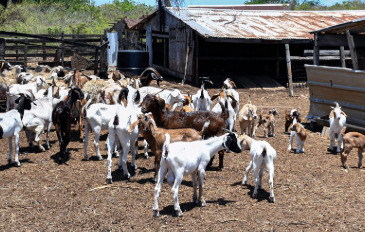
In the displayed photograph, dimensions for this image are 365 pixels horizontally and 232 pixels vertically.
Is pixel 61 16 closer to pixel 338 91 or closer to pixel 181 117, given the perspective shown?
pixel 338 91

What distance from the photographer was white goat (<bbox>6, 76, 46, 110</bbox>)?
1423 cm

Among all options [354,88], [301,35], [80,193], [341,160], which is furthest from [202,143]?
[301,35]

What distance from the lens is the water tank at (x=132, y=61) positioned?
19.6 m

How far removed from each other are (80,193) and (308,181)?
4.33 meters

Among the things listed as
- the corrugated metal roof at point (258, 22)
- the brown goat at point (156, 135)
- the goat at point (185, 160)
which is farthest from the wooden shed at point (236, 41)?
the goat at point (185, 160)

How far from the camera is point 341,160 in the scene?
435 inches

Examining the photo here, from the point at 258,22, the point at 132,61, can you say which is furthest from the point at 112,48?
the point at 132,61

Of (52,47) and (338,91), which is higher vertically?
(52,47)

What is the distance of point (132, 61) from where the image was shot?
778 inches

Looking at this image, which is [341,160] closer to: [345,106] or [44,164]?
[345,106]

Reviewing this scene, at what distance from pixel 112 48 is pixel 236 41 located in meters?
9.28

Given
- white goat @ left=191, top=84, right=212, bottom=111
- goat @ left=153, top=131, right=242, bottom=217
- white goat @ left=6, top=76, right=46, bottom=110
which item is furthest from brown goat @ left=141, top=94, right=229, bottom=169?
white goat @ left=6, top=76, right=46, bottom=110

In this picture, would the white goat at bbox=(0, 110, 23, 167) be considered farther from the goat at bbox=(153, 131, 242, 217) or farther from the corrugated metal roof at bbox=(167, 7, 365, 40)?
the corrugated metal roof at bbox=(167, 7, 365, 40)

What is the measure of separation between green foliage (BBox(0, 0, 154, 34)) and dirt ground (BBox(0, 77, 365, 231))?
30.1 meters
